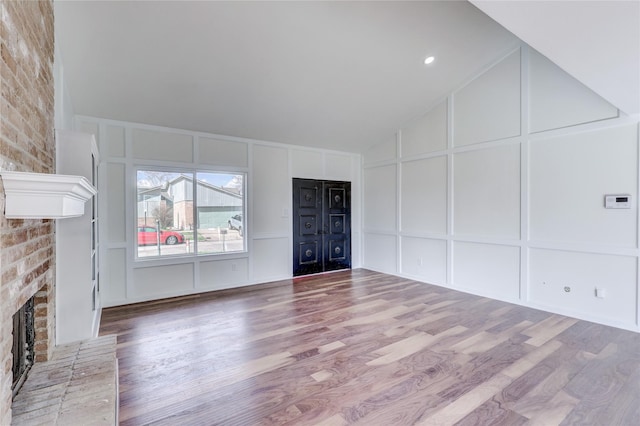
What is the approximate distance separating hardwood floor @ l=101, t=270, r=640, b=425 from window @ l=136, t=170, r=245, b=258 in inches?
37.8

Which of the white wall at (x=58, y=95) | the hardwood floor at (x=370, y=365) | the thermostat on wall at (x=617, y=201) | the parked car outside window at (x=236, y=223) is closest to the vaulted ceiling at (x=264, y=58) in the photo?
the white wall at (x=58, y=95)

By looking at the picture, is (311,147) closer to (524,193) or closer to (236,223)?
(236,223)

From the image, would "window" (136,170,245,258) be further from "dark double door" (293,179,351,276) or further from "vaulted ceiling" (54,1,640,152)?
"dark double door" (293,179,351,276)

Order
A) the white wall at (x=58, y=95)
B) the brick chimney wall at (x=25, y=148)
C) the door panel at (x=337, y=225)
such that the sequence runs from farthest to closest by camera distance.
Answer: the door panel at (x=337, y=225), the white wall at (x=58, y=95), the brick chimney wall at (x=25, y=148)

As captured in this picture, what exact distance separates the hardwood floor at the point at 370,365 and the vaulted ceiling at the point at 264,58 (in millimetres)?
2636

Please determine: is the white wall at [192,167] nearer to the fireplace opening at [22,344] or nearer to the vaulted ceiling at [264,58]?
the vaulted ceiling at [264,58]

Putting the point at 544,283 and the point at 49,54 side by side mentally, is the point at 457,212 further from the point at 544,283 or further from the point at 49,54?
the point at 49,54

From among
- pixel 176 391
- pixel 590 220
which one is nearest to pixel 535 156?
pixel 590 220

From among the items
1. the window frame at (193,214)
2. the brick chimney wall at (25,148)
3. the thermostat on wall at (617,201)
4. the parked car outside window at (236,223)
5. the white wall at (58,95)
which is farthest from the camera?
the parked car outside window at (236,223)

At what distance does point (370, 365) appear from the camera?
2521 mm

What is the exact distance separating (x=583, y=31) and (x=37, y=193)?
3103mm

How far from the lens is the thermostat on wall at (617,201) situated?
3.23 meters

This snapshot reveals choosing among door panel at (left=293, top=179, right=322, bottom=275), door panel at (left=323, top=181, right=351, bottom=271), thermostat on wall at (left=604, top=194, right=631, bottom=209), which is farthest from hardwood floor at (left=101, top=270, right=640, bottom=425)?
door panel at (left=323, top=181, right=351, bottom=271)

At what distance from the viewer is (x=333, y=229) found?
614 cm
